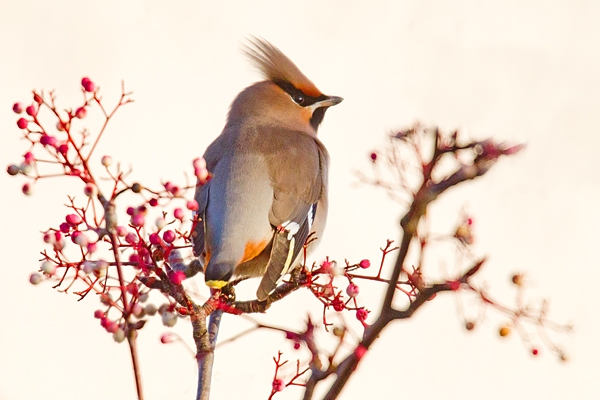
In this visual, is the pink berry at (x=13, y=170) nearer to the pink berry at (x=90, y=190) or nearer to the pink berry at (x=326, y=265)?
the pink berry at (x=90, y=190)

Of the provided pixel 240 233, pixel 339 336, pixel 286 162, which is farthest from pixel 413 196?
pixel 286 162

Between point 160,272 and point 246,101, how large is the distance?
6.23 ft

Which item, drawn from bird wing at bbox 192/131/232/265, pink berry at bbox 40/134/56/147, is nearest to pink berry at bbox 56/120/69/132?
pink berry at bbox 40/134/56/147

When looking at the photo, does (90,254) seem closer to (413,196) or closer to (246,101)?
(413,196)

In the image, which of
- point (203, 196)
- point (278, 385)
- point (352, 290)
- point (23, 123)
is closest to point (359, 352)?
point (278, 385)

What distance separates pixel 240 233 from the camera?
245 cm

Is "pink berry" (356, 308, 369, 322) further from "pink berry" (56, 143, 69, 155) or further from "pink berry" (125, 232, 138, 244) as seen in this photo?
"pink berry" (56, 143, 69, 155)

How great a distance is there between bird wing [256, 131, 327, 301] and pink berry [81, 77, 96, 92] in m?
0.74

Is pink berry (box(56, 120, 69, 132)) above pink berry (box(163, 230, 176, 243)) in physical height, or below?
above

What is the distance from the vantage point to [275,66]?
11.3 feet

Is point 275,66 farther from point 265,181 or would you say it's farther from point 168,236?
point 168,236

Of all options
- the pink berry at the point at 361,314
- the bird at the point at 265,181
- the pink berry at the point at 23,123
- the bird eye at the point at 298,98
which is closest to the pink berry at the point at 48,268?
the pink berry at the point at 23,123

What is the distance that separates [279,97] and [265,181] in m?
0.80

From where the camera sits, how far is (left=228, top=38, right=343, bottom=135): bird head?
3.40 meters
